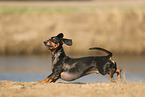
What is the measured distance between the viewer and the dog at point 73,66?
897 cm

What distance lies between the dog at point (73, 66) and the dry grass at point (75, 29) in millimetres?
12230

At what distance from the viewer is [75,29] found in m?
24.3

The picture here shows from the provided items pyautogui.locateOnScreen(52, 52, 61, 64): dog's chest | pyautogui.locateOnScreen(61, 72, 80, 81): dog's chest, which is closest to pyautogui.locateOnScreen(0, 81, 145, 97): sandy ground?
pyautogui.locateOnScreen(61, 72, 80, 81): dog's chest

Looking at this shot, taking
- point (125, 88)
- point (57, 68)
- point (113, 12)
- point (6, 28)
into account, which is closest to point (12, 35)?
point (6, 28)

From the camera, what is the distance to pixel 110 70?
29.5ft

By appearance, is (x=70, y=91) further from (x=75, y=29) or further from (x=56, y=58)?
(x=75, y=29)

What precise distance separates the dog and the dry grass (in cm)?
1223

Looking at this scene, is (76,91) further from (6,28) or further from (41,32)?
(6,28)

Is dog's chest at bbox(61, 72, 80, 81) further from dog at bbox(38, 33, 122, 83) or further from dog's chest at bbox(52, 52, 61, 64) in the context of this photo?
dog's chest at bbox(52, 52, 61, 64)

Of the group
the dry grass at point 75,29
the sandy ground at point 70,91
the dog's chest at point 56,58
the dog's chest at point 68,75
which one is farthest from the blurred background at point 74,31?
the sandy ground at point 70,91

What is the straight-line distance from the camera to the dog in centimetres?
897

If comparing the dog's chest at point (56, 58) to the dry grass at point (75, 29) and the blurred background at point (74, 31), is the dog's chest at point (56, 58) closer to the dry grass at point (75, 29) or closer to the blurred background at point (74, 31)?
the blurred background at point (74, 31)

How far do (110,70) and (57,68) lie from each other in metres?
1.48

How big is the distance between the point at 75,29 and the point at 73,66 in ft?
50.4
